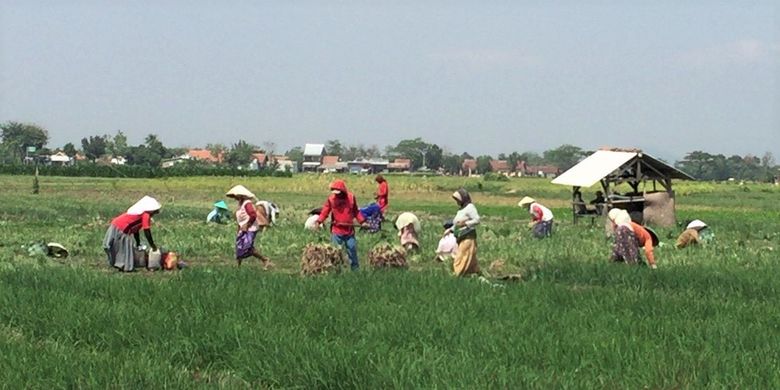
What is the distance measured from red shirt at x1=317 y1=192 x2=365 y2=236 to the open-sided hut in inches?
456

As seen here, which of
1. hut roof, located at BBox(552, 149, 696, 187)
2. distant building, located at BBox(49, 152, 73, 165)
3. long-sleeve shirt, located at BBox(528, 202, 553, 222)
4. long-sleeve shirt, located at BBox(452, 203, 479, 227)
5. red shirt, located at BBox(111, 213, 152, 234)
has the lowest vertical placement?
long-sleeve shirt, located at BBox(528, 202, 553, 222)

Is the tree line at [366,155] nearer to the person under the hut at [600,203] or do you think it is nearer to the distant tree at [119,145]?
the distant tree at [119,145]

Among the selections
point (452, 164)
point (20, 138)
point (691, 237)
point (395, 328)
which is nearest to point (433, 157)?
point (452, 164)

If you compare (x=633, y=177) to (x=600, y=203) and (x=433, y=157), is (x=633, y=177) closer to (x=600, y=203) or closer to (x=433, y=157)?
(x=600, y=203)

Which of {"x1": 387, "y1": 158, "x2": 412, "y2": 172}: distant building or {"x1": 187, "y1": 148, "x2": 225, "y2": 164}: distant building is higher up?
{"x1": 187, "y1": 148, "x2": 225, "y2": 164}: distant building

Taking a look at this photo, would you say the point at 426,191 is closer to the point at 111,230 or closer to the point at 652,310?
the point at 111,230

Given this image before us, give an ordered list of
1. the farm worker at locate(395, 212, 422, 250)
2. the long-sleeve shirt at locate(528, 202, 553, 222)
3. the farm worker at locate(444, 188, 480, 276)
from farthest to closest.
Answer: the long-sleeve shirt at locate(528, 202, 553, 222), the farm worker at locate(395, 212, 422, 250), the farm worker at locate(444, 188, 480, 276)

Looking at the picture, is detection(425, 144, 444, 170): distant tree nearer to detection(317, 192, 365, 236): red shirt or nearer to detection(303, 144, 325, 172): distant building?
detection(303, 144, 325, 172): distant building

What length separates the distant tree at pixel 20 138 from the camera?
4518 inches

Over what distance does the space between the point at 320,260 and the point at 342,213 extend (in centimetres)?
113

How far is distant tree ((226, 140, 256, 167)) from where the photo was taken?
368 ft

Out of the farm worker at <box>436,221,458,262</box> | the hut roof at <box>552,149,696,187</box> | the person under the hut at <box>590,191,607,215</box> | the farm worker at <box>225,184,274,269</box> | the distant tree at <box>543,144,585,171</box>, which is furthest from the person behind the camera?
the distant tree at <box>543,144,585,171</box>

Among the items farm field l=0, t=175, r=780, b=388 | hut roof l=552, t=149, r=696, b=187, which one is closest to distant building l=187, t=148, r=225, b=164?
hut roof l=552, t=149, r=696, b=187

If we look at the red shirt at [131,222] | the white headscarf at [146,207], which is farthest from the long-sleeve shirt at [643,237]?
the red shirt at [131,222]
